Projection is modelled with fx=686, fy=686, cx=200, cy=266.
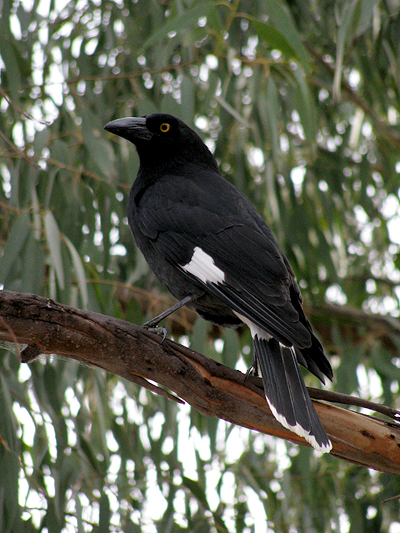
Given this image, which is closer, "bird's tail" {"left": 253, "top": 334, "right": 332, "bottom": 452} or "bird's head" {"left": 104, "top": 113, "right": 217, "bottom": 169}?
"bird's tail" {"left": 253, "top": 334, "right": 332, "bottom": 452}

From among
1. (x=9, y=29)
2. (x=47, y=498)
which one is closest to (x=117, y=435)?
(x=47, y=498)

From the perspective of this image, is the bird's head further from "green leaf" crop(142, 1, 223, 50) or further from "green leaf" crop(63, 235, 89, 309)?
"green leaf" crop(63, 235, 89, 309)

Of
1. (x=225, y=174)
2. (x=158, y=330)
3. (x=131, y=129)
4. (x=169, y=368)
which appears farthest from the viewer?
(x=225, y=174)

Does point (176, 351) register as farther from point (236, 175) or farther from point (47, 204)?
point (236, 175)

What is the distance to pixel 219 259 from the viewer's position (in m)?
1.75

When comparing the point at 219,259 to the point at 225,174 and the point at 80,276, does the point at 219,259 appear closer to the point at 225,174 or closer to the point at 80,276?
the point at 80,276

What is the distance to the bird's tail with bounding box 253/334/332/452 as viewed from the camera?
148 centimetres

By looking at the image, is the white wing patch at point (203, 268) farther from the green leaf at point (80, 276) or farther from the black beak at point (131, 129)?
the black beak at point (131, 129)

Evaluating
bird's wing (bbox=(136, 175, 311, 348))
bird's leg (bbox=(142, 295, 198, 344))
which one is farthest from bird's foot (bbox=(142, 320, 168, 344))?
bird's wing (bbox=(136, 175, 311, 348))

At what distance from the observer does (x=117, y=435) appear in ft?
7.42

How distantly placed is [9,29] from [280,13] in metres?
0.82

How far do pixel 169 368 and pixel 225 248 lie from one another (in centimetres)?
42

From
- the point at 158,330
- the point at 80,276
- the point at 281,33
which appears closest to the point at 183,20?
the point at 281,33

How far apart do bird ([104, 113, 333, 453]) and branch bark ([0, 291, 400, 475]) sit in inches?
3.5
